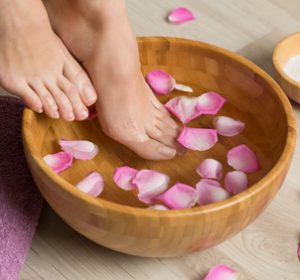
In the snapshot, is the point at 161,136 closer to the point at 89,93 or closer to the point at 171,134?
the point at 171,134

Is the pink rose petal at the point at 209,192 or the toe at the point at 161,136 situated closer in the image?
the pink rose petal at the point at 209,192

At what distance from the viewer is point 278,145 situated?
908 millimetres

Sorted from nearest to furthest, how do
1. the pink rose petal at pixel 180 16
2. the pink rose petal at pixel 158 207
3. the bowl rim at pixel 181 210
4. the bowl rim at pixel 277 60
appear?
the bowl rim at pixel 181 210
the pink rose petal at pixel 158 207
the bowl rim at pixel 277 60
the pink rose petal at pixel 180 16

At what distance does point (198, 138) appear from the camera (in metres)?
0.99

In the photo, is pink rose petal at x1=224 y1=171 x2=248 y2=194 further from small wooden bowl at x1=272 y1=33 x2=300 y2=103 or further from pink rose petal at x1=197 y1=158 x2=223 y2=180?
small wooden bowl at x1=272 y1=33 x2=300 y2=103

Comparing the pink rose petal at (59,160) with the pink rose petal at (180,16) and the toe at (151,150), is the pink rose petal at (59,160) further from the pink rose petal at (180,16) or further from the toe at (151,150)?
the pink rose petal at (180,16)

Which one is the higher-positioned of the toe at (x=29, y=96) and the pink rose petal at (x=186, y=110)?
the toe at (x=29, y=96)

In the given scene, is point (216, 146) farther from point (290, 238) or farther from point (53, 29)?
point (53, 29)

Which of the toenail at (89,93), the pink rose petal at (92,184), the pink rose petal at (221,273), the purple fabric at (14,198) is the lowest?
the purple fabric at (14,198)

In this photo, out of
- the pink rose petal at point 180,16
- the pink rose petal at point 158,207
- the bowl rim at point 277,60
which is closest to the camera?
the pink rose petal at point 158,207

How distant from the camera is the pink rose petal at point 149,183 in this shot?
0.90 metres

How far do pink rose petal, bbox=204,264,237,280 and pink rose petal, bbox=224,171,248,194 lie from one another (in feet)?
0.32

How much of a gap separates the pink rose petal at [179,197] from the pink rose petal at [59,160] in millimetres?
134

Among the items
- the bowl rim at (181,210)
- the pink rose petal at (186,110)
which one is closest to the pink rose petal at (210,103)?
the pink rose petal at (186,110)
